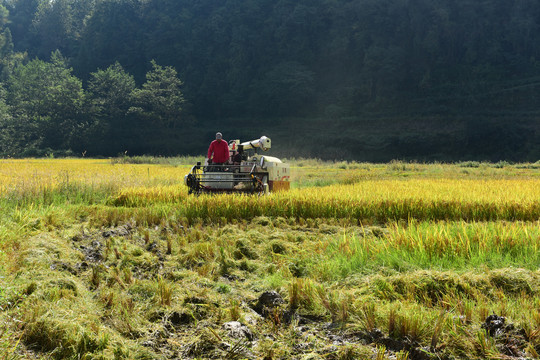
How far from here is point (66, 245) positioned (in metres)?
6.75

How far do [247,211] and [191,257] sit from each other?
3666mm

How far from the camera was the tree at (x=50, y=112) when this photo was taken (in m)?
64.5

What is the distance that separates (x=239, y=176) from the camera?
39.1 ft

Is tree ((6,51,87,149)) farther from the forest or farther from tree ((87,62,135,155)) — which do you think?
tree ((87,62,135,155))

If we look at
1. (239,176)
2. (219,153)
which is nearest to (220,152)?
(219,153)

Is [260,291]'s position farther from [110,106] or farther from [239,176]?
[110,106]

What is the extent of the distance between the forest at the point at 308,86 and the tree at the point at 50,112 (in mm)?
205

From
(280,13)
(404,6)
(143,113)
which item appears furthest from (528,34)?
(143,113)

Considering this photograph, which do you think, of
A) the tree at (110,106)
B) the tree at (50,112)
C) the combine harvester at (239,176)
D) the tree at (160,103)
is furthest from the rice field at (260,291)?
the tree at (50,112)

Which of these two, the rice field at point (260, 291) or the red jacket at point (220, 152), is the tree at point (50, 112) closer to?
the red jacket at point (220, 152)

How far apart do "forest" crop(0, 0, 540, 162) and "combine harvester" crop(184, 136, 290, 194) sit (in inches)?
1690

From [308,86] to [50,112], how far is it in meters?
44.1

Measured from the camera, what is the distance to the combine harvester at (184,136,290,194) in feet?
36.7

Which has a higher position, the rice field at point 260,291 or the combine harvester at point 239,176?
the combine harvester at point 239,176
